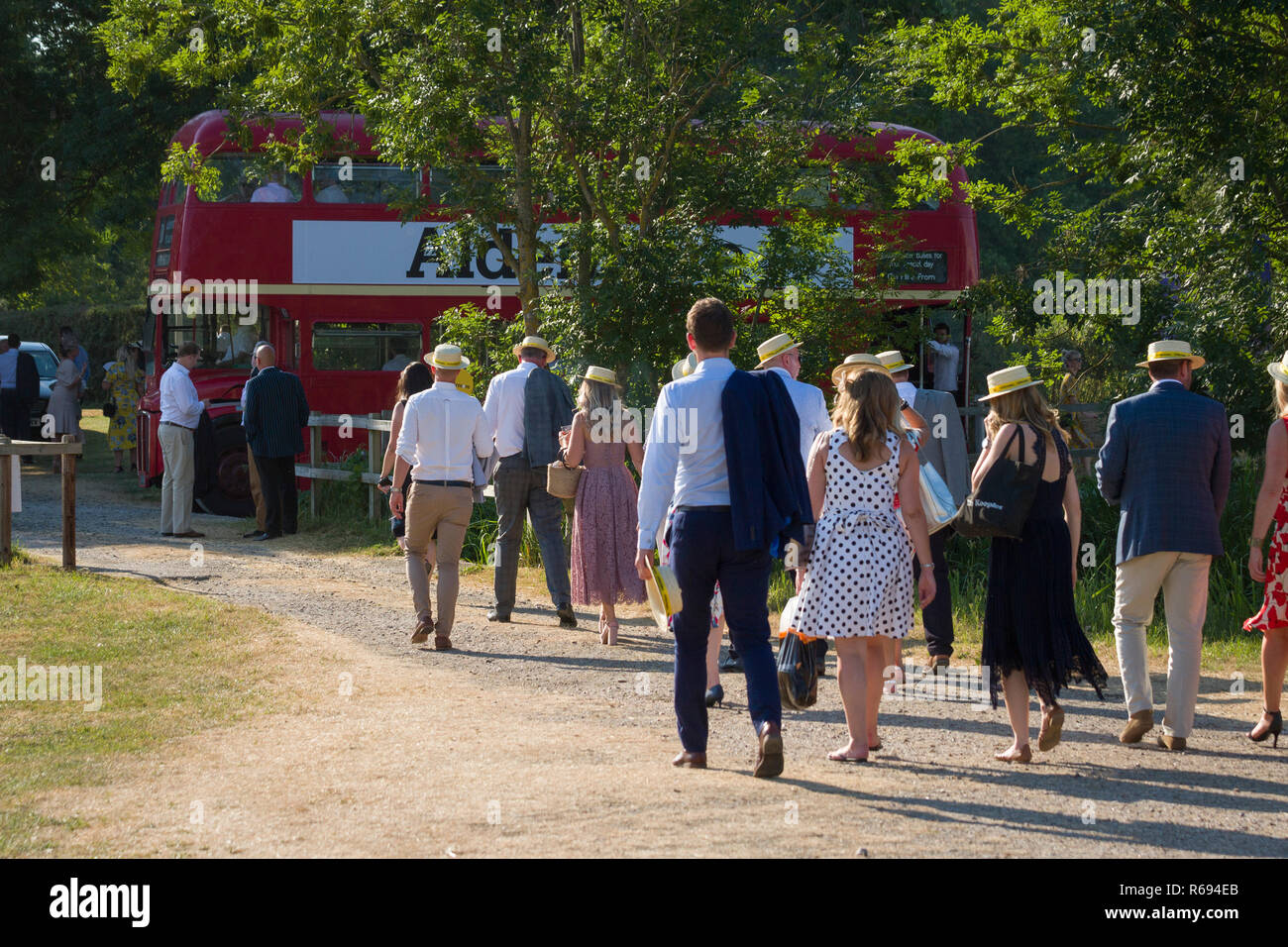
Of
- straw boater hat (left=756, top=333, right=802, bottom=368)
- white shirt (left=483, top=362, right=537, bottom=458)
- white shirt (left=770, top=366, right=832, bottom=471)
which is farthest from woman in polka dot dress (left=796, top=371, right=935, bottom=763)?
white shirt (left=483, top=362, right=537, bottom=458)

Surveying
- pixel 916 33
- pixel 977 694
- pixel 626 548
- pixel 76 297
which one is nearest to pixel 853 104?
pixel 916 33

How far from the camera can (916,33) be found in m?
13.9

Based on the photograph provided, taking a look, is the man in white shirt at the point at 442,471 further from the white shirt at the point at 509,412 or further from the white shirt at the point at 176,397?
the white shirt at the point at 176,397

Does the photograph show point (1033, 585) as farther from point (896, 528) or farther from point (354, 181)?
point (354, 181)

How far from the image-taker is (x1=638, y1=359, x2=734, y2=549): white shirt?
6.12 metres

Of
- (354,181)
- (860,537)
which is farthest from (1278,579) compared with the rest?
(354,181)

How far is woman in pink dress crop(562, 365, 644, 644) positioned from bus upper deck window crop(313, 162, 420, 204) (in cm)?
877

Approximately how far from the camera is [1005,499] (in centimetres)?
648

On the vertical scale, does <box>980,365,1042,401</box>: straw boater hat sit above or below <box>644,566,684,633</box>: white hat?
above

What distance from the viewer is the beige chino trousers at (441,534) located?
955cm

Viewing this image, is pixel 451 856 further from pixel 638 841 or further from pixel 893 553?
pixel 893 553

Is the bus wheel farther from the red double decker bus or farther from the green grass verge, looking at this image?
the green grass verge

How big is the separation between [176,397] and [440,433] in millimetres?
6745

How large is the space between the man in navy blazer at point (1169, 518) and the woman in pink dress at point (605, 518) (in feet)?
10.8
